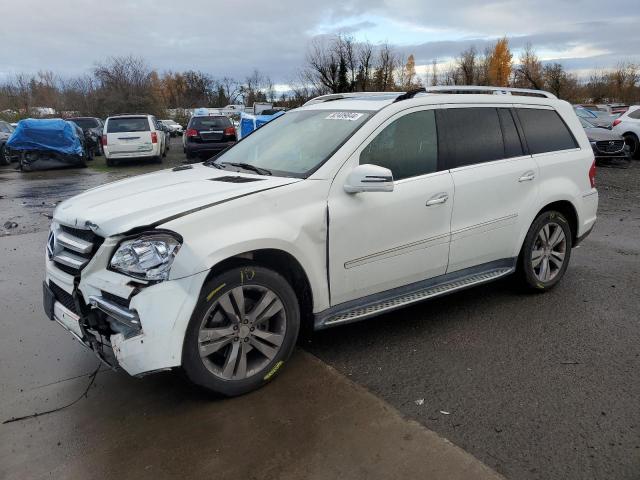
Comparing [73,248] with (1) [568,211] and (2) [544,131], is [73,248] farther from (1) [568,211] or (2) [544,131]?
(1) [568,211]

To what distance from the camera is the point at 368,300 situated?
12.0ft

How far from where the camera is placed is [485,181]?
4.15 metres

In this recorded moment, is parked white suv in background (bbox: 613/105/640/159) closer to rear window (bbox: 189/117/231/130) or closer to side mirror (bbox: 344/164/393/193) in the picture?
rear window (bbox: 189/117/231/130)

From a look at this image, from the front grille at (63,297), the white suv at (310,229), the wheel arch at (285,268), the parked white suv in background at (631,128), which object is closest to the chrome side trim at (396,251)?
the white suv at (310,229)

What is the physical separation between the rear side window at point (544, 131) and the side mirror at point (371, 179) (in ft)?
6.35

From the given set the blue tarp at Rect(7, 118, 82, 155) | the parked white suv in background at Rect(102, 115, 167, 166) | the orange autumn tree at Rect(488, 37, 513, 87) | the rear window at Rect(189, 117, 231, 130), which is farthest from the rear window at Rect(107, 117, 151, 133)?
the orange autumn tree at Rect(488, 37, 513, 87)

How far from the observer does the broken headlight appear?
2.79m

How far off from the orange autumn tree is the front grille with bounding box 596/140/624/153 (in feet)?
114

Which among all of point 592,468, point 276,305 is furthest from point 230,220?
point 592,468

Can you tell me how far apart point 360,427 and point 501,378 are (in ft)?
3.53

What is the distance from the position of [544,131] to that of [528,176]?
60 cm

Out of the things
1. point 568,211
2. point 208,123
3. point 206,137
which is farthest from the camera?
point 208,123

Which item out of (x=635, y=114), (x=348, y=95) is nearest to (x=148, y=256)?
(x=348, y=95)

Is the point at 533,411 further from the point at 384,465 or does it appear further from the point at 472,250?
the point at 472,250
